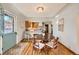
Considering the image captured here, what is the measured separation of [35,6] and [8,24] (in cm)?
69

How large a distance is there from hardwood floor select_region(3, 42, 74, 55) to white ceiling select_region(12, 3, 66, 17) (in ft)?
2.21

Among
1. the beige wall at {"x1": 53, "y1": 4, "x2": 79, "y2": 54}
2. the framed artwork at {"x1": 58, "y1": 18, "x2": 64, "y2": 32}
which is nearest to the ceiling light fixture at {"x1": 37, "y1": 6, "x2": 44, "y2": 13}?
the beige wall at {"x1": 53, "y1": 4, "x2": 79, "y2": 54}

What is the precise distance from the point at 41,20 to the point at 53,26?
12.1 inches

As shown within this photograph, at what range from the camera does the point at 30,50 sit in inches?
97.4

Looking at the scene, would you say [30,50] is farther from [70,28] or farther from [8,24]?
[70,28]

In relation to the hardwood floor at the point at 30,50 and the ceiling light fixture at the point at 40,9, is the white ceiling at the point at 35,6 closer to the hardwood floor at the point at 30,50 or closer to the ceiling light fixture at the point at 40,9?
the ceiling light fixture at the point at 40,9

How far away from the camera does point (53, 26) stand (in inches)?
103

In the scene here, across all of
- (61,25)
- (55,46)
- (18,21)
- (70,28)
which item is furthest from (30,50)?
(70,28)

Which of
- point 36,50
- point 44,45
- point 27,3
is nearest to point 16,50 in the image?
point 36,50

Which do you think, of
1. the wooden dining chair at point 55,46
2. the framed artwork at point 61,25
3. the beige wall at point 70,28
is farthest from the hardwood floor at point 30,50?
the framed artwork at point 61,25

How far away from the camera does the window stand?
236 cm

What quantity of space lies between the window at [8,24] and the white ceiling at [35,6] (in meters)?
0.28

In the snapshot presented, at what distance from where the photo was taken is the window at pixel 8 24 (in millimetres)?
2357
